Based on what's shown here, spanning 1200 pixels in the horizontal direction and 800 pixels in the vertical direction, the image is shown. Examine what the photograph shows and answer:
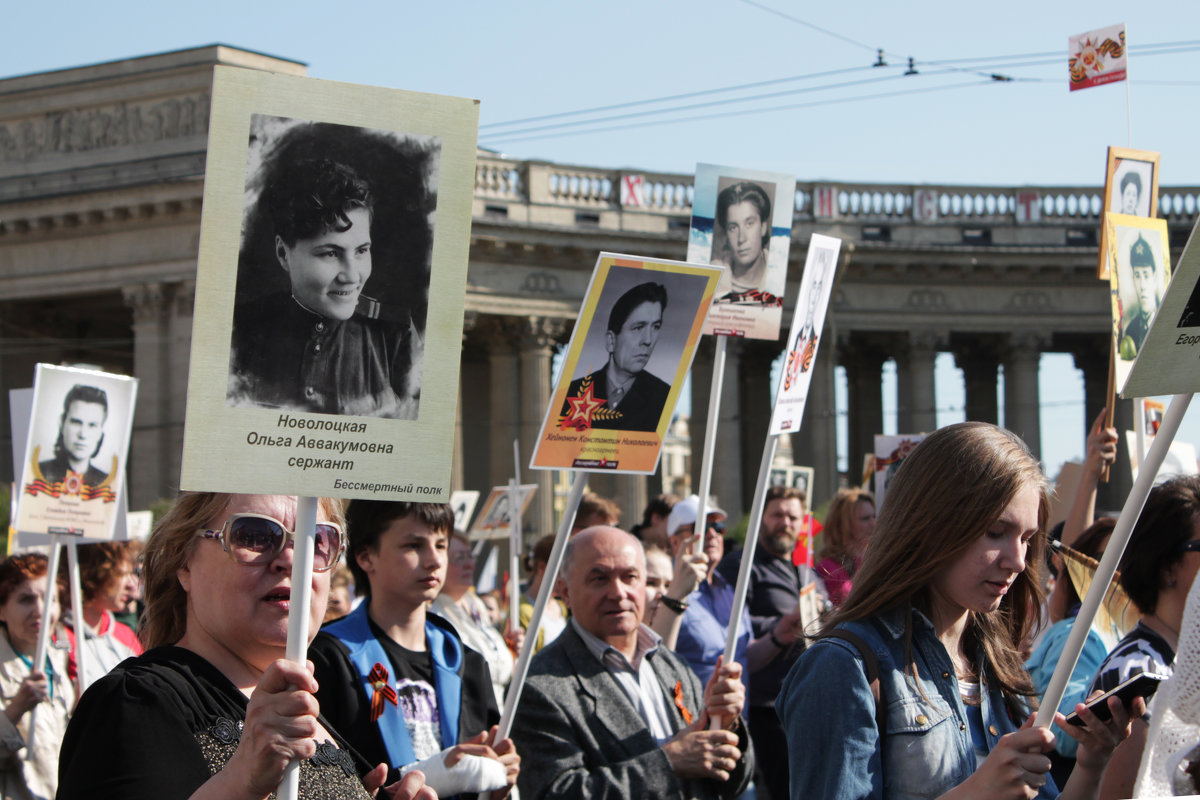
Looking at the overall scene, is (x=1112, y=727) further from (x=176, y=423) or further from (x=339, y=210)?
(x=176, y=423)

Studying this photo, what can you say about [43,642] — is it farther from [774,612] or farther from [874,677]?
[874,677]

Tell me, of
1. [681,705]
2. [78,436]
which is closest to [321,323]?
[681,705]

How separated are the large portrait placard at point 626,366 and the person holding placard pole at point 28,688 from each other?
329 centimetres

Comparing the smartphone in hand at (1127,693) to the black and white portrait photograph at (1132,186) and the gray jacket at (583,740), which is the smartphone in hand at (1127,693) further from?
the black and white portrait photograph at (1132,186)

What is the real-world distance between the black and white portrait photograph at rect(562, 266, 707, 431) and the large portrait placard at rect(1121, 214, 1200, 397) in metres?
2.89

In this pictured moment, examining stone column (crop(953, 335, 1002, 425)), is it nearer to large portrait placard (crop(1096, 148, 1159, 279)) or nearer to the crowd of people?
large portrait placard (crop(1096, 148, 1159, 279))

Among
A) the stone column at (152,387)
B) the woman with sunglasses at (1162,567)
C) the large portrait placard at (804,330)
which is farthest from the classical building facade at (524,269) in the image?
the woman with sunglasses at (1162,567)

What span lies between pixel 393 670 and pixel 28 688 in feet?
10.2

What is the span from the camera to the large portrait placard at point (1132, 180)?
872 centimetres

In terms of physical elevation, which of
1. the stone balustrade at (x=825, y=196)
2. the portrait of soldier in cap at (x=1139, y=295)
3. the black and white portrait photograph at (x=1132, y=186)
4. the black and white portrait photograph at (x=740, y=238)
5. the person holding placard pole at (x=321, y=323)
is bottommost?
the person holding placard pole at (x=321, y=323)

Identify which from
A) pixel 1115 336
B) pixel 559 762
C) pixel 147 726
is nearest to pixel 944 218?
pixel 1115 336

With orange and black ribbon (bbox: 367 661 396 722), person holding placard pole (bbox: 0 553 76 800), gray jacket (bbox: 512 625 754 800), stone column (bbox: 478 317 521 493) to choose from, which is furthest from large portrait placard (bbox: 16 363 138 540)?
stone column (bbox: 478 317 521 493)

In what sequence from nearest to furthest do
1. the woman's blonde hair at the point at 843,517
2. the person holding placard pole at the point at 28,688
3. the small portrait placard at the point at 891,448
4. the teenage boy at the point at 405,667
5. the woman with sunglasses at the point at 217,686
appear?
1. the woman with sunglasses at the point at 217,686
2. the teenage boy at the point at 405,667
3. the person holding placard pole at the point at 28,688
4. the woman's blonde hair at the point at 843,517
5. the small portrait placard at the point at 891,448

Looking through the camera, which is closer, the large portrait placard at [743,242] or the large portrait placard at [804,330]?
the large portrait placard at [804,330]
